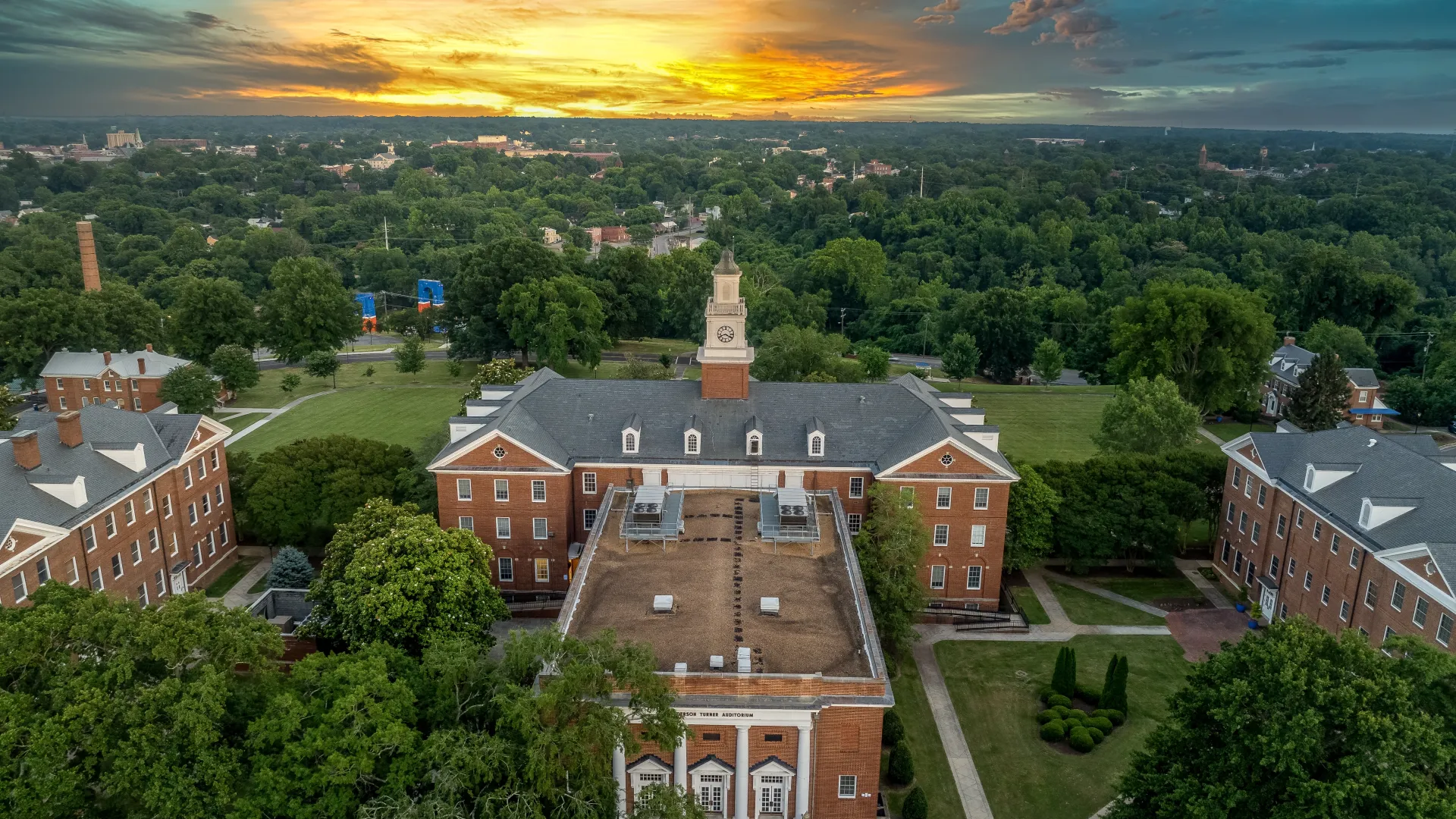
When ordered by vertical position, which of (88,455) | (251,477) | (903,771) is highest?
(88,455)

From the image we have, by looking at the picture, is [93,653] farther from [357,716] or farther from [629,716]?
[629,716]

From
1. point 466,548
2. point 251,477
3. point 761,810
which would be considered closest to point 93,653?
point 466,548

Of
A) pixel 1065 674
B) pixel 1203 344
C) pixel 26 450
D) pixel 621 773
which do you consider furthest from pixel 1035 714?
pixel 1203 344

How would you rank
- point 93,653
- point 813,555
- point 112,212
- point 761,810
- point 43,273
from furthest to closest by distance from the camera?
point 112,212
point 43,273
point 813,555
point 761,810
point 93,653

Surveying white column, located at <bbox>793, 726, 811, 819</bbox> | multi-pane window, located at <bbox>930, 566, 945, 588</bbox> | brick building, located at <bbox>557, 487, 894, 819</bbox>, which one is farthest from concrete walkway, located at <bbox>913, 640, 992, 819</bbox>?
white column, located at <bbox>793, 726, 811, 819</bbox>

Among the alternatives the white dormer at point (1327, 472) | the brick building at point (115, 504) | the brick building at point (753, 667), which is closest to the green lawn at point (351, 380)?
the brick building at point (115, 504)
